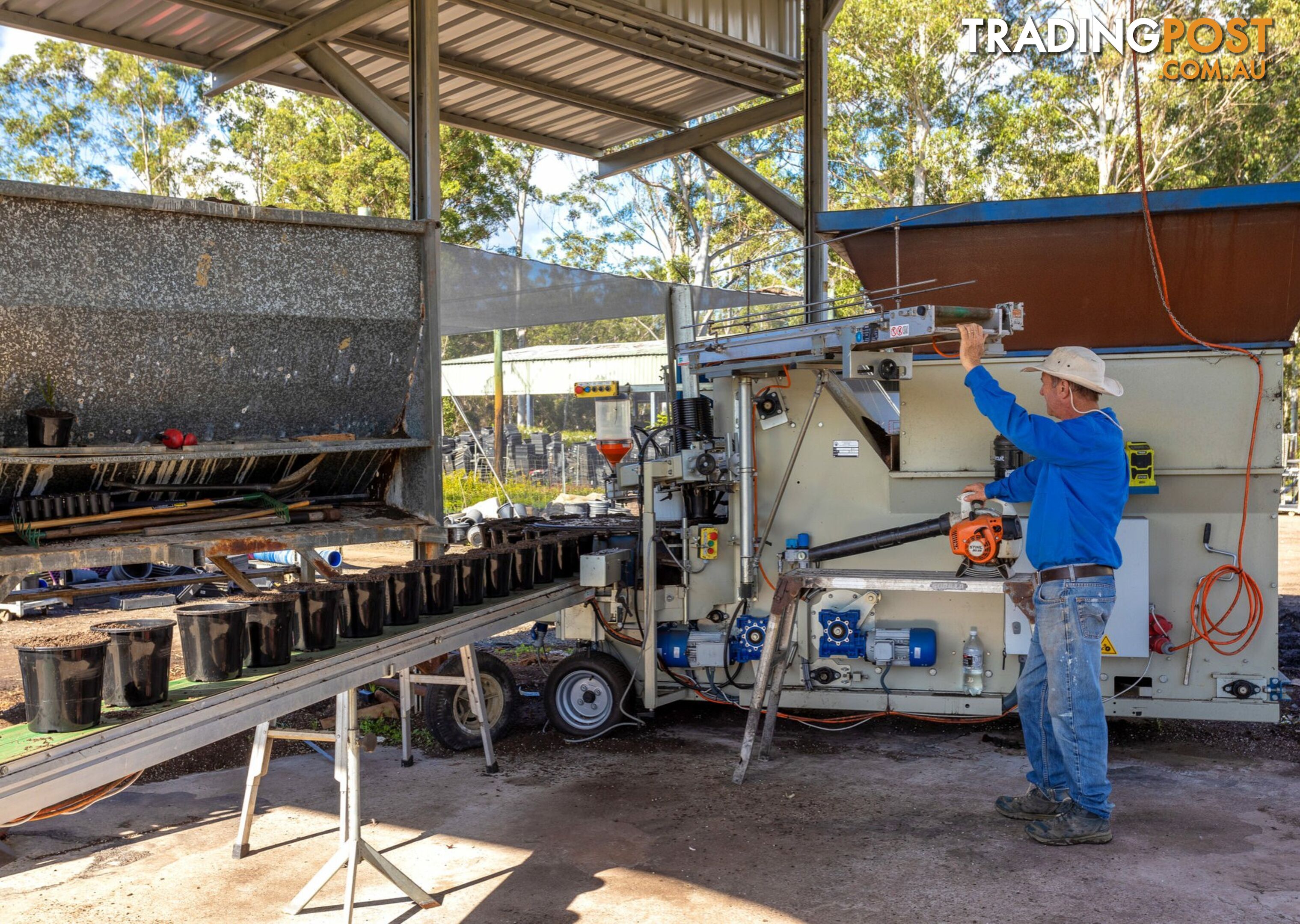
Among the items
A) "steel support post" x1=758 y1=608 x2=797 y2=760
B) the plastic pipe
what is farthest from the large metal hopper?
the plastic pipe

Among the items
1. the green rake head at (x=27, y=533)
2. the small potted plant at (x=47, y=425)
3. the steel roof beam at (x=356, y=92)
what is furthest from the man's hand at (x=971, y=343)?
the steel roof beam at (x=356, y=92)

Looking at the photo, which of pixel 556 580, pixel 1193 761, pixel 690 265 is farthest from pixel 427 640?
pixel 690 265

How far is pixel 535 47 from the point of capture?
9195 mm

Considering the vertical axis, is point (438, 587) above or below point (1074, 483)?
below

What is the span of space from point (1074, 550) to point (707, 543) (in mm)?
2151

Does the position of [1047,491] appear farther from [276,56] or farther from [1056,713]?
[276,56]

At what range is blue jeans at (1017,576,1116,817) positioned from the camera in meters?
4.65

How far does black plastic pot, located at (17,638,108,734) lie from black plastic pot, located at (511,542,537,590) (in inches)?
106

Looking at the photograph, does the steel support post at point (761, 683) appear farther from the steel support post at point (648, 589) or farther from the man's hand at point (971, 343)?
the man's hand at point (971, 343)

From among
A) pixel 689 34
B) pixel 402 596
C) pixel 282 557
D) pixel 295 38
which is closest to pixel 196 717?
pixel 402 596

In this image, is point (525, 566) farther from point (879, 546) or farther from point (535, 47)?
point (535, 47)

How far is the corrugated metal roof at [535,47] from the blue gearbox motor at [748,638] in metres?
4.58

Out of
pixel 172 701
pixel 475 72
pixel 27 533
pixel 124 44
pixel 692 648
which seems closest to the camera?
pixel 172 701

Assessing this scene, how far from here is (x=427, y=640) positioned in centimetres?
464
